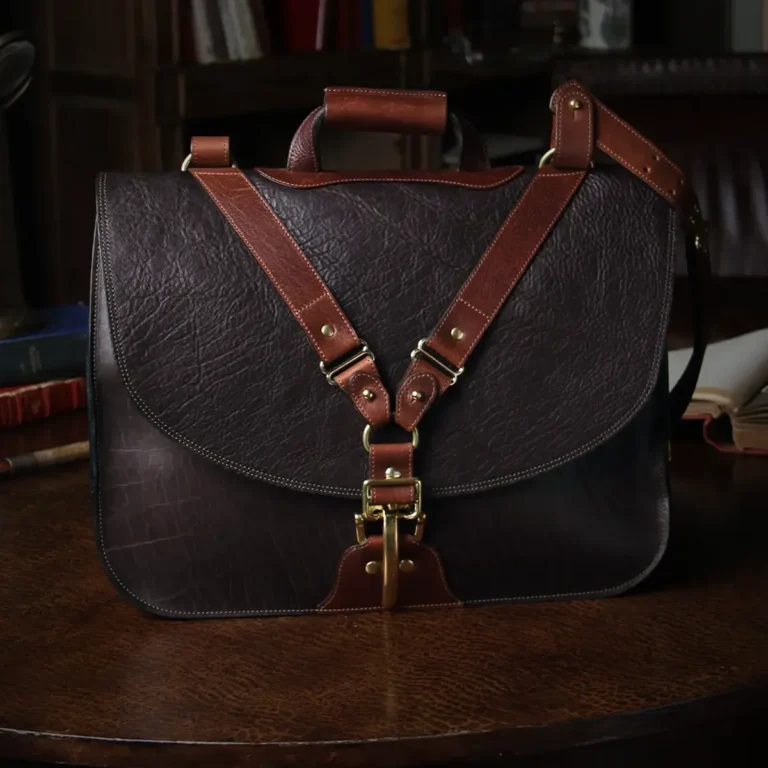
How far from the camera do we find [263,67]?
2475 millimetres

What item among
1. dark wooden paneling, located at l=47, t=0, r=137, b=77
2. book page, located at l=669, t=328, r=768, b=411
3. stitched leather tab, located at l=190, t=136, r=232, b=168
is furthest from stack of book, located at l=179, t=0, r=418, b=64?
stitched leather tab, located at l=190, t=136, r=232, b=168

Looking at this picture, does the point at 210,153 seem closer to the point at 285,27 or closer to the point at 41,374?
the point at 41,374

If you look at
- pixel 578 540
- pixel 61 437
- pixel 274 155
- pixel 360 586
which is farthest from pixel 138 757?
pixel 274 155

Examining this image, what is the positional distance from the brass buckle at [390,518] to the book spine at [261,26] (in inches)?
71.7

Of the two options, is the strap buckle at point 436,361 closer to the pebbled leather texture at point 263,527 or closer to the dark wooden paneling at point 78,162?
the pebbled leather texture at point 263,527

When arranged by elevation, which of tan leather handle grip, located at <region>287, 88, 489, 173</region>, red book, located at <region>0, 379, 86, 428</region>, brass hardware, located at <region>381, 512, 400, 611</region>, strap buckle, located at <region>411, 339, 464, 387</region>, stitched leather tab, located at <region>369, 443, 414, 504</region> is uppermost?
tan leather handle grip, located at <region>287, 88, 489, 173</region>

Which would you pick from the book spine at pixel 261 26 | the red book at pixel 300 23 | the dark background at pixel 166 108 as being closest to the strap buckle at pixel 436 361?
the dark background at pixel 166 108

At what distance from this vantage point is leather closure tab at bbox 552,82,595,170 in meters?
0.89

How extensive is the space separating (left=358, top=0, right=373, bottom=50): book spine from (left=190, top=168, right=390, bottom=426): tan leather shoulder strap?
2021 millimetres

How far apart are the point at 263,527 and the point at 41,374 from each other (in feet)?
2.01

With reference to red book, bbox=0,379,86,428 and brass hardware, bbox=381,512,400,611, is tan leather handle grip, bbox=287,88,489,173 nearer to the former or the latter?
brass hardware, bbox=381,512,400,611

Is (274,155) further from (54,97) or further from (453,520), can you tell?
(453,520)

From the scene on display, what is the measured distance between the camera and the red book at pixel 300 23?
8.54ft

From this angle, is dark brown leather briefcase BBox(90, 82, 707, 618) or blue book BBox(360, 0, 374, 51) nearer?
dark brown leather briefcase BBox(90, 82, 707, 618)
